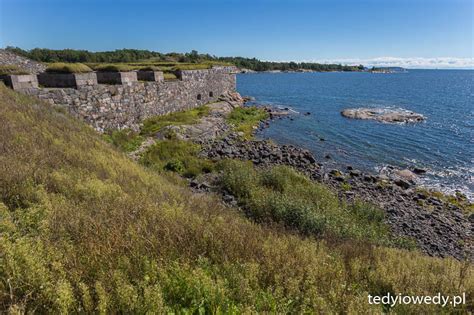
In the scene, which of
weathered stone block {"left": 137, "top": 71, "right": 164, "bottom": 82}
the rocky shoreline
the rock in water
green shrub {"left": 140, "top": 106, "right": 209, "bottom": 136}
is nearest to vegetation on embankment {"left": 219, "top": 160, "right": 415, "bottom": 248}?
→ the rocky shoreline

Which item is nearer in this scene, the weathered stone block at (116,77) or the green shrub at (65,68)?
the green shrub at (65,68)

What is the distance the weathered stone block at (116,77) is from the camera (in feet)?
57.6

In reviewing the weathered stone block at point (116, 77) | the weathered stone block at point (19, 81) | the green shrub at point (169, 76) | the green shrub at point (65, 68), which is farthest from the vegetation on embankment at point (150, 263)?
the green shrub at point (169, 76)

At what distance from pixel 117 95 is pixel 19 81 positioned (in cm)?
486

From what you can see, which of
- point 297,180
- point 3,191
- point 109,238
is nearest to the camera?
point 109,238

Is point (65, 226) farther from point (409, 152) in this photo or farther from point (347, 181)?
point (409, 152)

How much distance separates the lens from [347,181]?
54.0 feet

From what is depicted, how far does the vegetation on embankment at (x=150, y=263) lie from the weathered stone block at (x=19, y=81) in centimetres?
834

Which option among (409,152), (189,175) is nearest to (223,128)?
(189,175)

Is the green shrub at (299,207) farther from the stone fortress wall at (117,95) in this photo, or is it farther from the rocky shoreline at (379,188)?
the stone fortress wall at (117,95)

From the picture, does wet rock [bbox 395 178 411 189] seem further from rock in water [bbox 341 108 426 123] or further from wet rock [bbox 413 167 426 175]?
rock in water [bbox 341 108 426 123]

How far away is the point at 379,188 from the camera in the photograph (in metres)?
15.9

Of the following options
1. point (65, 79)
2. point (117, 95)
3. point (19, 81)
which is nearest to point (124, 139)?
point (117, 95)

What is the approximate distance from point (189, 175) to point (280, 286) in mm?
10318
